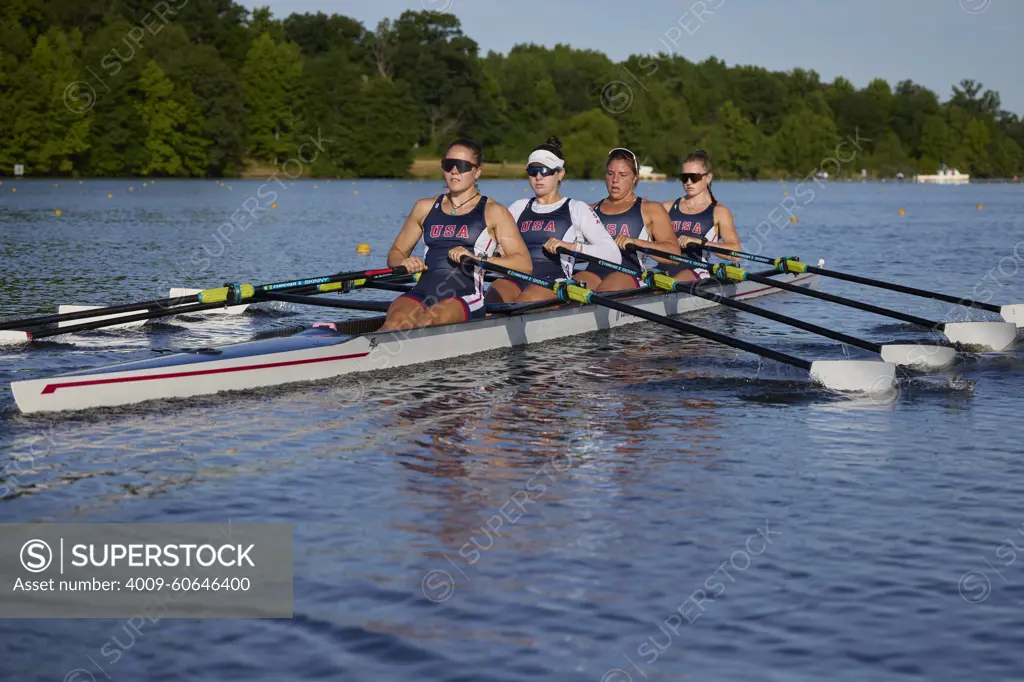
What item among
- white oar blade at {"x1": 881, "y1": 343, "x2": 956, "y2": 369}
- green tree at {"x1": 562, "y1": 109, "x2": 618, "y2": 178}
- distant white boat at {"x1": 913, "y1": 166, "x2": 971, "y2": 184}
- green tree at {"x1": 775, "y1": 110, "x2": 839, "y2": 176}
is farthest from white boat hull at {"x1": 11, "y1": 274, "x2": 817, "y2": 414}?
distant white boat at {"x1": 913, "y1": 166, "x2": 971, "y2": 184}

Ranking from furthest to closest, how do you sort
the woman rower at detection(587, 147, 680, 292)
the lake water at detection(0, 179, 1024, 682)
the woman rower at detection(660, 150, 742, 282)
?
the woman rower at detection(660, 150, 742, 282)
the woman rower at detection(587, 147, 680, 292)
the lake water at detection(0, 179, 1024, 682)

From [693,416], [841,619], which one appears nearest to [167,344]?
[693,416]

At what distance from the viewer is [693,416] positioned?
418 inches

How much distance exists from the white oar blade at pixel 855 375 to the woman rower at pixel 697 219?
5817 mm

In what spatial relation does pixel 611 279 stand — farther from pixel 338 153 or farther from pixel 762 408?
pixel 338 153

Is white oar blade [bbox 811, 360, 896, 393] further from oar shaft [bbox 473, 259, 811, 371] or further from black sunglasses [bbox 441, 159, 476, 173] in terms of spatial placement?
black sunglasses [bbox 441, 159, 476, 173]

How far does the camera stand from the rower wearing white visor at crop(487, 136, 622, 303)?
14.5m

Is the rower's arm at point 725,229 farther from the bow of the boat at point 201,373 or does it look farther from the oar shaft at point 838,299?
the bow of the boat at point 201,373

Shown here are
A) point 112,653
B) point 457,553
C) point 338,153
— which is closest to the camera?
point 112,653

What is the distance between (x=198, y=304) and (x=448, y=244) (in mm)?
2546

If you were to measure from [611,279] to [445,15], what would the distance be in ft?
415

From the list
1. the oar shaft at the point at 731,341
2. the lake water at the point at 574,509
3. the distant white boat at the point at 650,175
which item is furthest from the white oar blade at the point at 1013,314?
the distant white boat at the point at 650,175

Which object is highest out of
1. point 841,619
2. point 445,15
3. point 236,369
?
point 445,15

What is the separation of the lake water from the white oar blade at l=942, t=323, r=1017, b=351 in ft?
2.13
